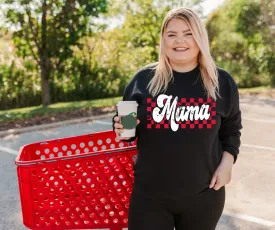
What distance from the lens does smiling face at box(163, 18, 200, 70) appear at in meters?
2.44

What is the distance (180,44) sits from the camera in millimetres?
2449

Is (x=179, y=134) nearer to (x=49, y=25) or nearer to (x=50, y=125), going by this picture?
(x=50, y=125)

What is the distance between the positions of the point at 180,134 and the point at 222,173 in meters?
0.36

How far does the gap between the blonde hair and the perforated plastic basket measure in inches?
30.1

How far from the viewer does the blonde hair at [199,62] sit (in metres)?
2.41

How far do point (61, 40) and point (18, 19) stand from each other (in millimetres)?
1500

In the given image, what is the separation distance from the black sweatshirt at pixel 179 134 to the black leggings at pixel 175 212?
52mm

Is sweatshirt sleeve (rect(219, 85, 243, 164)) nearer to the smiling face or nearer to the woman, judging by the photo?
the woman

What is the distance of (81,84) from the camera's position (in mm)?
16766

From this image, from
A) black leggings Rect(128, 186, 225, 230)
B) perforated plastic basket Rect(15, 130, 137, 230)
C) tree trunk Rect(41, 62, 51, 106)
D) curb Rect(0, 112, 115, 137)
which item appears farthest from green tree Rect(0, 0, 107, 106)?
black leggings Rect(128, 186, 225, 230)

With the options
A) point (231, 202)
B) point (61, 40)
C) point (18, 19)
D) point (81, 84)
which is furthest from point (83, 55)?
point (231, 202)

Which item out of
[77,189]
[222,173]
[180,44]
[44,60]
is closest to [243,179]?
[77,189]

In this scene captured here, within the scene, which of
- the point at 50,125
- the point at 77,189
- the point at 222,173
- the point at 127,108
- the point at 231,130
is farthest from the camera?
the point at 50,125

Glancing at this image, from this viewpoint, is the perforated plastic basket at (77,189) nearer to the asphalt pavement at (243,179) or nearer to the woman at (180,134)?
the woman at (180,134)
